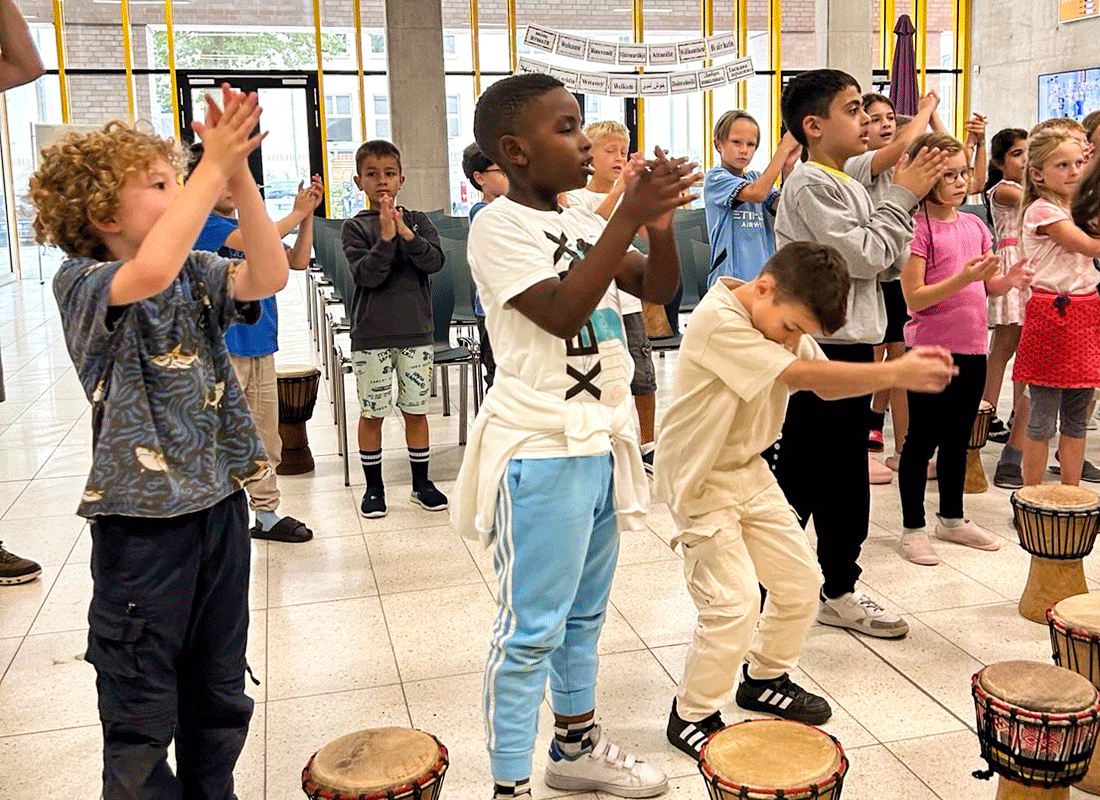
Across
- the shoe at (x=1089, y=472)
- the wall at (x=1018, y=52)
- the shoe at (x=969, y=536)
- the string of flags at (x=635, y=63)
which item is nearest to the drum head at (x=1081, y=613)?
the shoe at (x=969, y=536)

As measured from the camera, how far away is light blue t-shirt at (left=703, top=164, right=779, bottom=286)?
4512 millimetres

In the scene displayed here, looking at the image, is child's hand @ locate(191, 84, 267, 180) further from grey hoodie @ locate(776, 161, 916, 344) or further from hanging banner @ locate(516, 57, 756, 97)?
hanging banner @ locate(516, 57, 756, 97)

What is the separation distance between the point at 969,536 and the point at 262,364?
2.67 metres

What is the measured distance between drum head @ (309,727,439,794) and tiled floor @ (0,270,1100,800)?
662 mm

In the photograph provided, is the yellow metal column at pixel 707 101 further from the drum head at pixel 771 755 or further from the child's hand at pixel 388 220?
the drum head at pixel 771 755

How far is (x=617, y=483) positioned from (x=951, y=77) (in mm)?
14601

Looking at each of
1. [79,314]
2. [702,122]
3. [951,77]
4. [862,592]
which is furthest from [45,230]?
[951,77]

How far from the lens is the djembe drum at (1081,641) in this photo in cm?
240

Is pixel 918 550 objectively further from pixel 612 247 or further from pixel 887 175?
pixel 612 247

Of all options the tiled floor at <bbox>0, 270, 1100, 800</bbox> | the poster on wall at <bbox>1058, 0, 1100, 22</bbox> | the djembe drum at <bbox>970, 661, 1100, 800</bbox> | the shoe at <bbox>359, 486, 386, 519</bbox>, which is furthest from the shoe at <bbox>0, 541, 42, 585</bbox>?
the poster on wall at <bbox>1058, 0, 1100, 22</bbox>

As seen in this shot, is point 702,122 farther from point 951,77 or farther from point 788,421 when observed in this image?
point 788,421

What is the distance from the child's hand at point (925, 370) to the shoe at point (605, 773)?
3.36 feet

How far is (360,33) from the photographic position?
13.4 m

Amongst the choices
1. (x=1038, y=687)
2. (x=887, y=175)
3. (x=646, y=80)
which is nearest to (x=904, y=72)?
(x=646, y=80)
